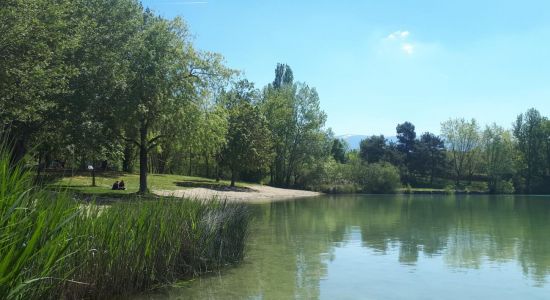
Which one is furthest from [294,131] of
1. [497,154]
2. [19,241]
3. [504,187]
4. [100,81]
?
[19,241]

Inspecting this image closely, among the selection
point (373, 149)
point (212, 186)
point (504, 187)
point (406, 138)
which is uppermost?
point (406, 138)

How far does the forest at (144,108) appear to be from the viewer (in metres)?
18.4

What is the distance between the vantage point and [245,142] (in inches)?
2064

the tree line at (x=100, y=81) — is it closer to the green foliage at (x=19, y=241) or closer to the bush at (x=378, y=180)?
the green foliage at (x=19, y=241)

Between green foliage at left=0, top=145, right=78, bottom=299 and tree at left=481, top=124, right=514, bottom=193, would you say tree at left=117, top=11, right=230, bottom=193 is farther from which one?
tree at left=481, top=124, right=514, bottom=193

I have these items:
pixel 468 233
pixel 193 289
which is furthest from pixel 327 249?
pixel 468 233

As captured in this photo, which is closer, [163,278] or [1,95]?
[163,278]

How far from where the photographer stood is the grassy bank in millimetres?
4691

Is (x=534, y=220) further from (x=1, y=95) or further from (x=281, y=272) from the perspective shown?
(x=1, y=95)

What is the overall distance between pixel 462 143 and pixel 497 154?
6842 millimetres

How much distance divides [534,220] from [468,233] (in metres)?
9.79

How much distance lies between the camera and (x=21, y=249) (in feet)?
13.6

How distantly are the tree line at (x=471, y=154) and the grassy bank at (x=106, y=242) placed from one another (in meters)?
73.5

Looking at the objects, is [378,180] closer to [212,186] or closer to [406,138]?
[406,138]
